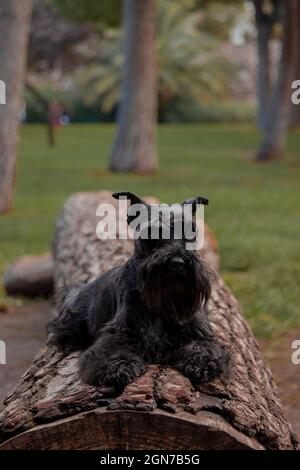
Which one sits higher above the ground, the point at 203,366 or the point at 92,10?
the point at 92,10

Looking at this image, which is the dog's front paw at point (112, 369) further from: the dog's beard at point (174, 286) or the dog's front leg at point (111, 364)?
the dog's beard at point (174, 286)

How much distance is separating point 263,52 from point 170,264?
29.4 metres

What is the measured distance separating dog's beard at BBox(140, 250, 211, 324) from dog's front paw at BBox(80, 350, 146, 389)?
270mm

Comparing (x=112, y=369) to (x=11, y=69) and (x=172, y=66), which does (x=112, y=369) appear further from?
(x=172, y=66)

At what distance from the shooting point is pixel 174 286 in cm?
428

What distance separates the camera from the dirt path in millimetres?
6910

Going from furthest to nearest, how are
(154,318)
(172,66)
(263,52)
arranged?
(172,66) < (263,52) < (154,318)

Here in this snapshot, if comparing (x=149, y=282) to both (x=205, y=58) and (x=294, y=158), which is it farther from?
(x=205, y=58)

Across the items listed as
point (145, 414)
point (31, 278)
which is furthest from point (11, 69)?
point (145, 414)

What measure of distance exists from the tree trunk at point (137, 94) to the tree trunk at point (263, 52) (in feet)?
32.5

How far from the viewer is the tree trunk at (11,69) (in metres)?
14.8

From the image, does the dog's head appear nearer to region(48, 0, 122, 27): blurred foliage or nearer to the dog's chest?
the dog's chest

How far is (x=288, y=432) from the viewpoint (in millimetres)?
4590

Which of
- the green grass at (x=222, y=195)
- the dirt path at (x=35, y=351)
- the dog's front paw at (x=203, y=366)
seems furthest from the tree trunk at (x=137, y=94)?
the dog's front paw at (x=203, y=366)
